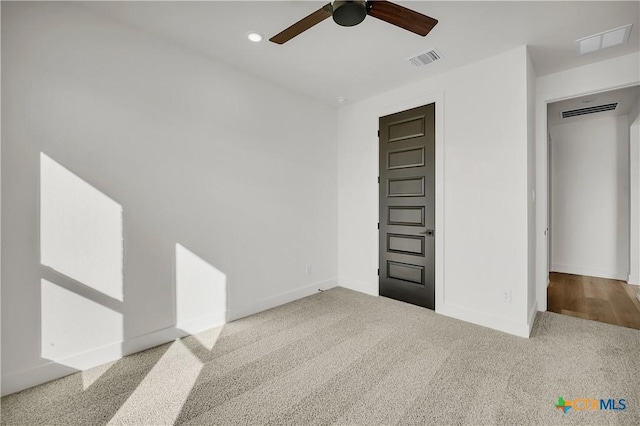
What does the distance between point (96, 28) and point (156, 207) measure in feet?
4.63

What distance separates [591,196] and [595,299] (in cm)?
203

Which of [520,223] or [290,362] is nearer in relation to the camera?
[290,362]

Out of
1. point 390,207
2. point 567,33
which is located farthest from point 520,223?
point 567,33

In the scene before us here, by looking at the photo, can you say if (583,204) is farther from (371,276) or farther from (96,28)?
(96,28)

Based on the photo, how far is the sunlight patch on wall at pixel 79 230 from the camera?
2.00 metres

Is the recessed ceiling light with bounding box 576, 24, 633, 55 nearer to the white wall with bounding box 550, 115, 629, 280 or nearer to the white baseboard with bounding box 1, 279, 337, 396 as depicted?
the white wall with bounding box 550, 115, 629, 280

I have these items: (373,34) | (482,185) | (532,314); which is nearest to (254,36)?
(373,34)

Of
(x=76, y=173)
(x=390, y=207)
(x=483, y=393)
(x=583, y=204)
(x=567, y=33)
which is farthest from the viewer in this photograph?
(x=583, y=204)

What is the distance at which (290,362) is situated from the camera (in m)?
2.25

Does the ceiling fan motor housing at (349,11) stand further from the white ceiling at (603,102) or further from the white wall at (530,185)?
the white ceiling at (603,102)

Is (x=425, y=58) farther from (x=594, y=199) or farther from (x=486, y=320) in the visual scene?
(x=594, y=199)

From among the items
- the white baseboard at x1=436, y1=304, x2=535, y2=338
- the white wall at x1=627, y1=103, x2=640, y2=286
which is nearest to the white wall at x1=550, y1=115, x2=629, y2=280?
the white wall at x1=627, y1=103, x2=640, y2=286

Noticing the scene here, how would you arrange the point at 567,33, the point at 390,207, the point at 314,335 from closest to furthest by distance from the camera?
the point at 567,33 < the point at 314,335 < the point at 390,207

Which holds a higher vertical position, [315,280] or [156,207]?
[156,207]
